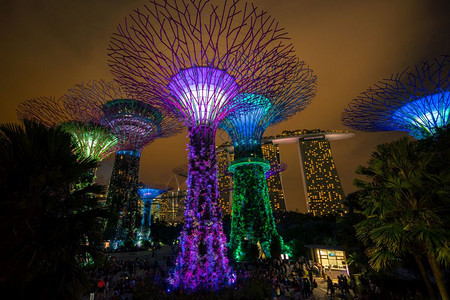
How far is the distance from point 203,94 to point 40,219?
10.2 m

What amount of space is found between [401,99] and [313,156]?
108 meters

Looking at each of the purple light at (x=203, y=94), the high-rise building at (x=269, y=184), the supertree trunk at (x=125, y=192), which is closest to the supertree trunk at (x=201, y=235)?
the purple light at (x=203, y=94)

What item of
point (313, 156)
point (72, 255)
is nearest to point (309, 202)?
point (313, 156)

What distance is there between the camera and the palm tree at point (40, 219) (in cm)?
375

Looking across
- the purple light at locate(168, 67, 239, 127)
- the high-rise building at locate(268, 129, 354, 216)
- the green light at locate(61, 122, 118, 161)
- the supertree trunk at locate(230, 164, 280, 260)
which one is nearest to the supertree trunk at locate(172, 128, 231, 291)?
the purple light at locate(168, 67, 239, 127)

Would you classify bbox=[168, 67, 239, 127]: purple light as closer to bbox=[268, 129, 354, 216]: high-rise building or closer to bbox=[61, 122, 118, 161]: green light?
bbox=[61, 122, 118, 161]: green light

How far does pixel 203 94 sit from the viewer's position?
516 inches

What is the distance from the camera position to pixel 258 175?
22625 mm

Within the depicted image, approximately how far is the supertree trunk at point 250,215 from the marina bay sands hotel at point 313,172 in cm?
8912

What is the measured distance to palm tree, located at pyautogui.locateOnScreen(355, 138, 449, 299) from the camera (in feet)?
21.6

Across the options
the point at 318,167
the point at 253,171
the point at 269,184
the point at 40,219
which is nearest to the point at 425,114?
the point at 253,171

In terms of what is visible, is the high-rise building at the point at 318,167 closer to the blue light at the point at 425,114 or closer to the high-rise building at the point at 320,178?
the high-rise building at the point at 320,178

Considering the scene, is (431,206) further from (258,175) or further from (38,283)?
(258,175)

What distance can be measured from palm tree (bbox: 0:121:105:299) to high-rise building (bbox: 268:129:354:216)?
11876cm
